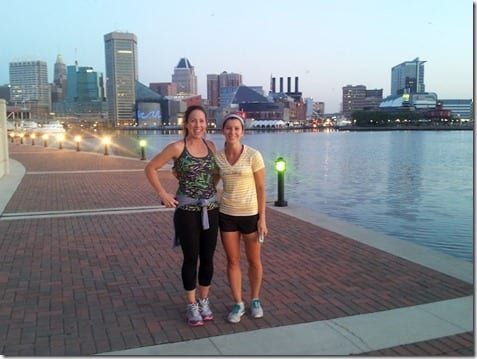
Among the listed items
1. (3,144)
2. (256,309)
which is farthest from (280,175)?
(3,144)

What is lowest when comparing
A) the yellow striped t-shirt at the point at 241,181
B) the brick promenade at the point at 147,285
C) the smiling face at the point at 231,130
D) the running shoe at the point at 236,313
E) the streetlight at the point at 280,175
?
the brick promenade at the point at 147,285

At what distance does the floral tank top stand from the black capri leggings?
84 mm

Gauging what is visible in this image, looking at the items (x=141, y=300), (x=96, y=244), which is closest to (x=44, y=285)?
(x=141, y=300)

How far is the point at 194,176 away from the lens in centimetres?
407

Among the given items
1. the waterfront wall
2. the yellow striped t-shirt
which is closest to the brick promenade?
the yellow striped t-shirt

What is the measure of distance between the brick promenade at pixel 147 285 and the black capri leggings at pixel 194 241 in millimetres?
433

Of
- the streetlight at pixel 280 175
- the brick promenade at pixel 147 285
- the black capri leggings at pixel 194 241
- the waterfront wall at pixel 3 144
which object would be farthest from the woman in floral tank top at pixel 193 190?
the waterfront wall at pixel 3 144

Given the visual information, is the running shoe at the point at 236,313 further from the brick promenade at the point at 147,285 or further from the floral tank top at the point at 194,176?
the floral tank top at the point at 194,176

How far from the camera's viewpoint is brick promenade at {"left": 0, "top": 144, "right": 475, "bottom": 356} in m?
4.04

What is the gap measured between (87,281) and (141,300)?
931 millimetres

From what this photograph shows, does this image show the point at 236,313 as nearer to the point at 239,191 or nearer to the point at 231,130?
the point at 239,191

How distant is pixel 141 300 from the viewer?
4.86 m

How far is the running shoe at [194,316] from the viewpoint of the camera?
4211 millimetres

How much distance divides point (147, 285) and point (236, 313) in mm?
1399
